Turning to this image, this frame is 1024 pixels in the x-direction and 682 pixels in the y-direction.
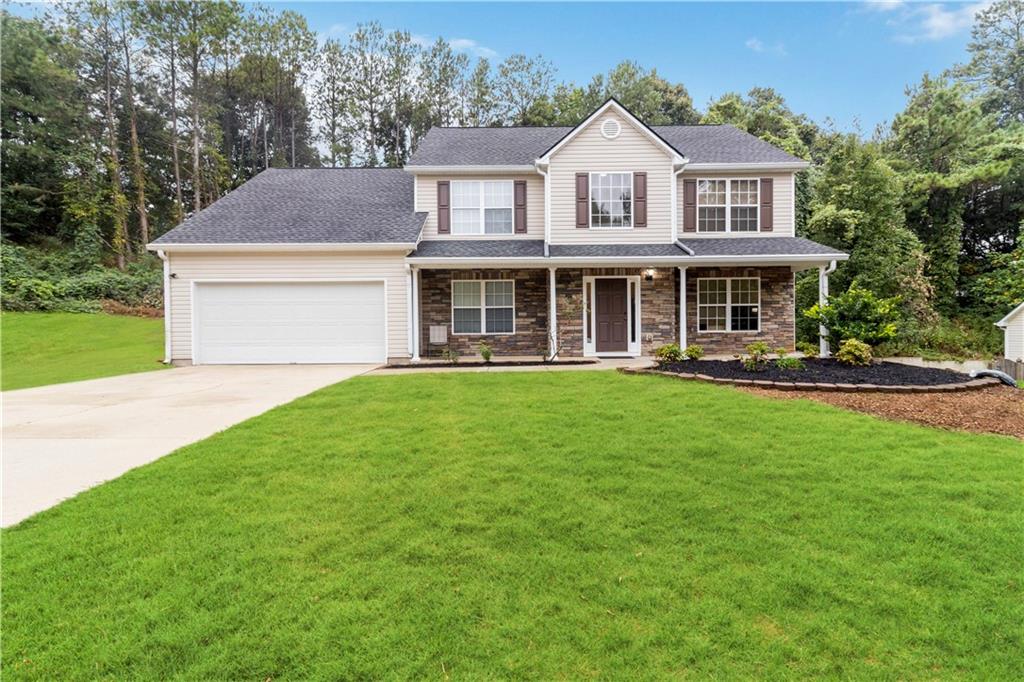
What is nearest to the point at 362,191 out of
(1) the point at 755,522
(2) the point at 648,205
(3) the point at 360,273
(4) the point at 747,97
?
(3) the point at 360,273

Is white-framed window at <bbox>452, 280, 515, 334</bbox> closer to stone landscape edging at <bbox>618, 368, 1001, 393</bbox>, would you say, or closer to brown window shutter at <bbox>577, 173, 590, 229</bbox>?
brown window shutter at <bbox>577, 173, 590, 229</bbox>

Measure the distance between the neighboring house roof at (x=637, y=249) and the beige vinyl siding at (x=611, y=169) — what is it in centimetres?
33

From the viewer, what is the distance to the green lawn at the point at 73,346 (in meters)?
11.8

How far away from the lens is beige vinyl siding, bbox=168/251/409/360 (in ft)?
42.0

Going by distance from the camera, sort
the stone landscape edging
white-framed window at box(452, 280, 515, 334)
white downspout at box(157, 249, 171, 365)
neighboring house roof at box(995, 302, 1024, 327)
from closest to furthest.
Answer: the stone landscape edging, white downspout at box(157, 249, 171, 365), white-framed window at box(452, 280, 515, 334), neighboring house roof at box(995, 302, 1024, 327)

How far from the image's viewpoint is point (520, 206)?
14383mm

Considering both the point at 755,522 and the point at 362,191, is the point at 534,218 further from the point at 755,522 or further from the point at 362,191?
the point at 755,522

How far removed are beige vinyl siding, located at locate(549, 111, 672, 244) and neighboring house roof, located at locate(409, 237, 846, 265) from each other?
33 cm

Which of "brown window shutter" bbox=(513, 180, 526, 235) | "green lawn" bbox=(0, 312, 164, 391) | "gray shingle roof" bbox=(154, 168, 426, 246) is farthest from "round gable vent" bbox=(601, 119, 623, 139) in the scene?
"green lawn" bbox=(0, 312, 164, 391)

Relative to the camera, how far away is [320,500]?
3.79 metres

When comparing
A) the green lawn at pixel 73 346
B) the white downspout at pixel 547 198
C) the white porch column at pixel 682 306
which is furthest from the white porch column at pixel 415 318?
the white porch column at pixel 682 306

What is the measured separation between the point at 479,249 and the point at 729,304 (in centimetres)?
750

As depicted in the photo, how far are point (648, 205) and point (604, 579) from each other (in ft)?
41.0

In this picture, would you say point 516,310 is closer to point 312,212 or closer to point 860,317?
point 312,212
